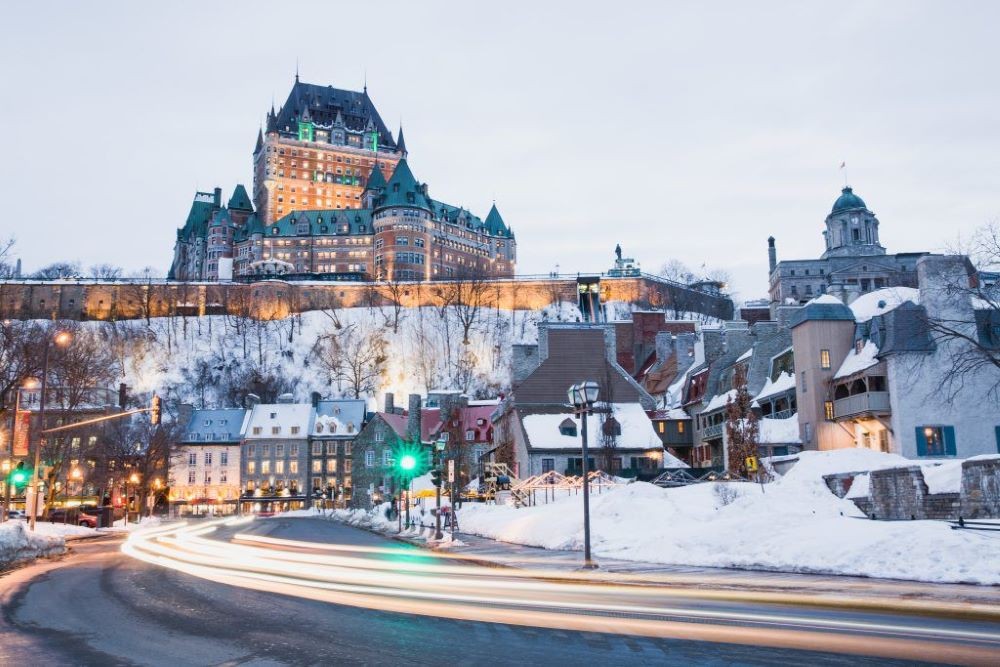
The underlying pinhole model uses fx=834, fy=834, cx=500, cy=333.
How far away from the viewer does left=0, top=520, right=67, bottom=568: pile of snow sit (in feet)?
82.3

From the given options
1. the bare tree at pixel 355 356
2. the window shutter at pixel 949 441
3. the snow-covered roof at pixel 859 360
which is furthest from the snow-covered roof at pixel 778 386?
the bare tree at pixel 355 356

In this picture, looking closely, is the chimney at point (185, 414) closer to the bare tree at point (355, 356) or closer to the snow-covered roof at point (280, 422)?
the snow-covered roof at point (280, 422)

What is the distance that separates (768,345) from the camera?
57.2 meters

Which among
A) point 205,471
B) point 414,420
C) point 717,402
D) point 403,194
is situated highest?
point 403,194

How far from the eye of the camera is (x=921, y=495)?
2333 cm

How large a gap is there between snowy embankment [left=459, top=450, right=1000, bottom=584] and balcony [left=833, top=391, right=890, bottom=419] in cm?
917

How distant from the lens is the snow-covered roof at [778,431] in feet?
159

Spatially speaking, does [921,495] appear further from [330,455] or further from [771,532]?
[330,455]

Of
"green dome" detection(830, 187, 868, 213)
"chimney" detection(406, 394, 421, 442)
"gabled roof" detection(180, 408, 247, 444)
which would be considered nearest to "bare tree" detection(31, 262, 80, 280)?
"gabled roof" detection(180, 408, 247, 444)

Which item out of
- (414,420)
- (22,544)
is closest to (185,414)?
(414,420)

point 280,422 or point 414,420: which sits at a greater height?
point 280,422

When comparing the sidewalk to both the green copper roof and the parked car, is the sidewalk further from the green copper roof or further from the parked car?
the green copper roof

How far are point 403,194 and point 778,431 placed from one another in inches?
5568

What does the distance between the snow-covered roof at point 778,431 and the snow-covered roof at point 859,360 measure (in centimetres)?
449
